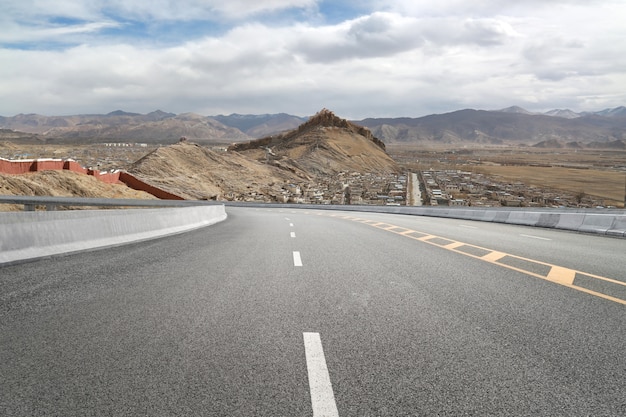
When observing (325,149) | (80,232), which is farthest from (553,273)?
(325,149)

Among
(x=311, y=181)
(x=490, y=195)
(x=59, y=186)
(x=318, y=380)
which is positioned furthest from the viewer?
(x=311, y=181)

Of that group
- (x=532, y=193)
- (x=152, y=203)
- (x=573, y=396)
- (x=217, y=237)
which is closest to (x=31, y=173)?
(x=152, y=203)

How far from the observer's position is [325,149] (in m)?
142

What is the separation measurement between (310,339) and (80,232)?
8199 millimetres

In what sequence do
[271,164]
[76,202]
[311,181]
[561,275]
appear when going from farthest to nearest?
[271,164], [311,181], [76,202], [561,275]

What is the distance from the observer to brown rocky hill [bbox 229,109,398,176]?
131 metres

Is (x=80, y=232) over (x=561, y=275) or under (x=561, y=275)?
over

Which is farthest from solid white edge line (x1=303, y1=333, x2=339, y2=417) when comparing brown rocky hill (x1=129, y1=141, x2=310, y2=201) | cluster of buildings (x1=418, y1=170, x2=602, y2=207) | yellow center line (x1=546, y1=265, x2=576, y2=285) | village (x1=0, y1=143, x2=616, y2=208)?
village (x1=0, y1=143, x2=616, y2=208)

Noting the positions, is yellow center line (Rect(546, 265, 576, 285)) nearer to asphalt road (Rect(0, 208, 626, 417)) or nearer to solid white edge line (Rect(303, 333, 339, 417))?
asphalt road (Rect(0, 208, 626, 417))

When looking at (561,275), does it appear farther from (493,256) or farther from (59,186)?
(59,186)

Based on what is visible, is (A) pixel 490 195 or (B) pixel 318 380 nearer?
(B) pixel 318 380

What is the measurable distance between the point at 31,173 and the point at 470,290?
1939 inches

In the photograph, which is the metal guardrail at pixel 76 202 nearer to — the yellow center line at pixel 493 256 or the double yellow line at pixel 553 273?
the double yellow line at pixel 553 273

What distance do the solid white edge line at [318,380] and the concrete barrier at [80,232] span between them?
6763 mm
